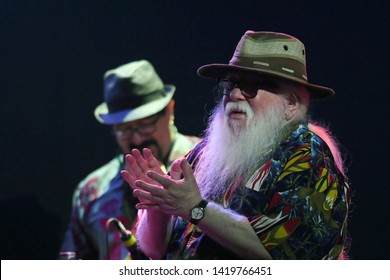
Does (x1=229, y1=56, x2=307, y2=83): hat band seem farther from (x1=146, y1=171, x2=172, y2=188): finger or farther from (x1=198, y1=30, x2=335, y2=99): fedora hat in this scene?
(x1=146, y1=171, x2=172, y2=188): finger

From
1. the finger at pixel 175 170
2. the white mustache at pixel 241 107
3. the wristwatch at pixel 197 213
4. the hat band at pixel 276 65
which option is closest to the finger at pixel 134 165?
the finger at pixel 175 170

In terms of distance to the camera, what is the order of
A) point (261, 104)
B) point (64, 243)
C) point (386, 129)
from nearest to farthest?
point (261, 104)
point (386, 129)
point (64, 243)

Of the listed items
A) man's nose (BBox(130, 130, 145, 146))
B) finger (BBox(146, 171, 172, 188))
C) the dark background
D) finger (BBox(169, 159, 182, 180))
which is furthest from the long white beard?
man's nose (BBox(130, 130, 145, 146))

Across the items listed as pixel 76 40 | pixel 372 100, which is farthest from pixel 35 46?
pixel 372 100

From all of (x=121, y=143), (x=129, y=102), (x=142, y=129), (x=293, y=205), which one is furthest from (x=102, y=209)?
(x=293, y=205)

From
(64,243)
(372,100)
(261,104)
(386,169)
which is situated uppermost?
(261,104)

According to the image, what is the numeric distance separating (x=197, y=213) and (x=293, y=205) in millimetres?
307

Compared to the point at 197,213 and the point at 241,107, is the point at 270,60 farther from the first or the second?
the point at 197,213

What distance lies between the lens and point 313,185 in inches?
87.8

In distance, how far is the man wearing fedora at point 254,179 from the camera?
85.4 inches

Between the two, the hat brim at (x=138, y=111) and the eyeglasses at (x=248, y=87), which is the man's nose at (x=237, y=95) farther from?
the hat brim at (x=138, y=111)

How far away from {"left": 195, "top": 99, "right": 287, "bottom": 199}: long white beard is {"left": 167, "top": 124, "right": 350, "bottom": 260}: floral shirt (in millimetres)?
52

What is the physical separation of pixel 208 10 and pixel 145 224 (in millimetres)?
1323

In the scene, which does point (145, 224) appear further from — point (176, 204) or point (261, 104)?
point (261, 104)
